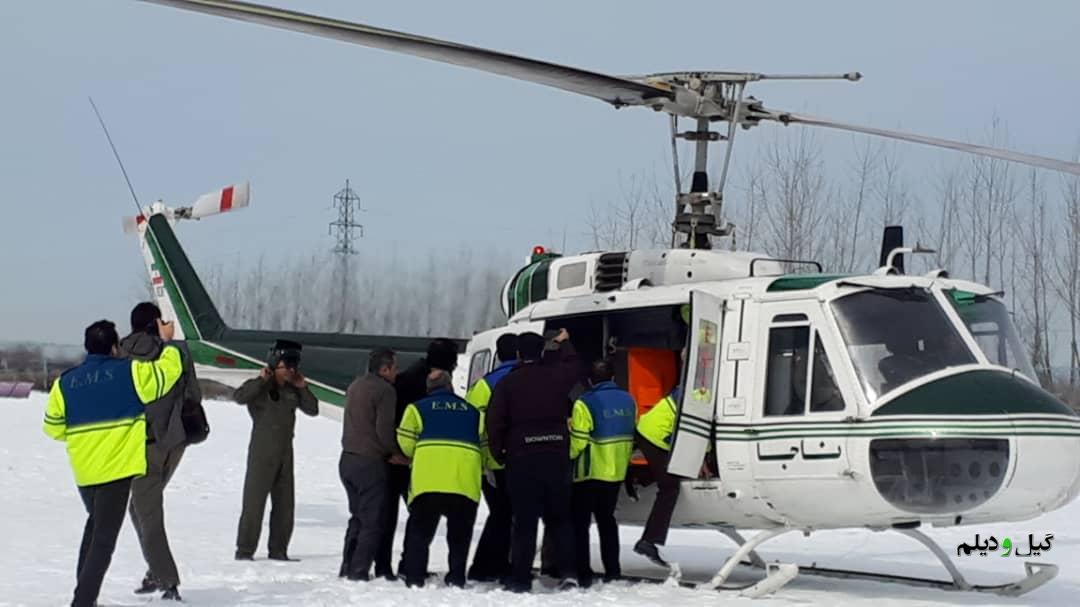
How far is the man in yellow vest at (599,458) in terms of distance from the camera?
9.12 meters

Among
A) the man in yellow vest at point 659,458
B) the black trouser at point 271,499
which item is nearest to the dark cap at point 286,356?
the black trouser at point 271,499

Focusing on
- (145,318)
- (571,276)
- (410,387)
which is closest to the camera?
(145,318)

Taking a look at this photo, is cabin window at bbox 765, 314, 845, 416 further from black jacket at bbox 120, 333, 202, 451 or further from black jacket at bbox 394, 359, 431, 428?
black jacket at bbox 120, 333, 202, 451

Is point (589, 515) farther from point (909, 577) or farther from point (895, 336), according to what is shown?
point (909, 577)

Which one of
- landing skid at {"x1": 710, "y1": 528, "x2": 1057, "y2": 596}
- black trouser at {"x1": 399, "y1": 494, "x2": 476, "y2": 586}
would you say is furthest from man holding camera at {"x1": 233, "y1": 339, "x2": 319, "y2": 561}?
landing skid at {"x1": 710, "y1": 528, "x2": 1057, "y2": 596}

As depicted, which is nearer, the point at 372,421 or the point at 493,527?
the point at 372,421

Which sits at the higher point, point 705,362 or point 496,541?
point 705,362

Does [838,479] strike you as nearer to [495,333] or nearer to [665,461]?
[665,461]

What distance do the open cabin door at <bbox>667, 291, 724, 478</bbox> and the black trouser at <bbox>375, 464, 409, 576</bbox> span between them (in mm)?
1852

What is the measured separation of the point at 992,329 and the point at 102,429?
5507 millimetres

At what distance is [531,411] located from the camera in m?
8.79

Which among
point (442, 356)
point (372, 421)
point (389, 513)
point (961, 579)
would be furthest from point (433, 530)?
point (961, 579)

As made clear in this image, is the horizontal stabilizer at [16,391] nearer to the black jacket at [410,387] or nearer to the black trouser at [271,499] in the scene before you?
the black trouser at [271,499]

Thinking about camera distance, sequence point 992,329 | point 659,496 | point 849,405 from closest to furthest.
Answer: point 849,405 < point 992,329 < point 659,496
